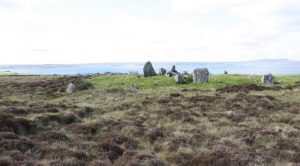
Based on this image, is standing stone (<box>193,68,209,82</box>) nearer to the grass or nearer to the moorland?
the grass

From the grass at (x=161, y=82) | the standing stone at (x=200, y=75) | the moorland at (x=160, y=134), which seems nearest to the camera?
the moorland at (x=160, y=134)

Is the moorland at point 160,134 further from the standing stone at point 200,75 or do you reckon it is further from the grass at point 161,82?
the standing stone at point 200,75

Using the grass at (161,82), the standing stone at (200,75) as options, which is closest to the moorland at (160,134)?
the grass at (161,82)

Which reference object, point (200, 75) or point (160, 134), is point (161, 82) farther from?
point (160, 134)

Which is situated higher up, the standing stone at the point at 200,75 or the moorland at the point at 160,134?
the standing stone at the point at 200,75

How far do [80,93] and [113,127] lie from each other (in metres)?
29.1

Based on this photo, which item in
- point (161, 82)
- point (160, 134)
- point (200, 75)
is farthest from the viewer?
point (161, 82)

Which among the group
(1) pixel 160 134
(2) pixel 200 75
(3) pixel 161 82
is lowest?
(1) pixel 160 134

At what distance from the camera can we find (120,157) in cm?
1695

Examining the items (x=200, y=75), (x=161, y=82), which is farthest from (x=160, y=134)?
(x=200, y=75)

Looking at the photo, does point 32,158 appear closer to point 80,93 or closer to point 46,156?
point 46,156

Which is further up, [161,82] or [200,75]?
[200,75]

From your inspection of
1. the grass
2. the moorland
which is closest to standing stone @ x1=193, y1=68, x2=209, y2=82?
the grass

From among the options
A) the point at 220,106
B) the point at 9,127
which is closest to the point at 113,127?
the point at 9,127
